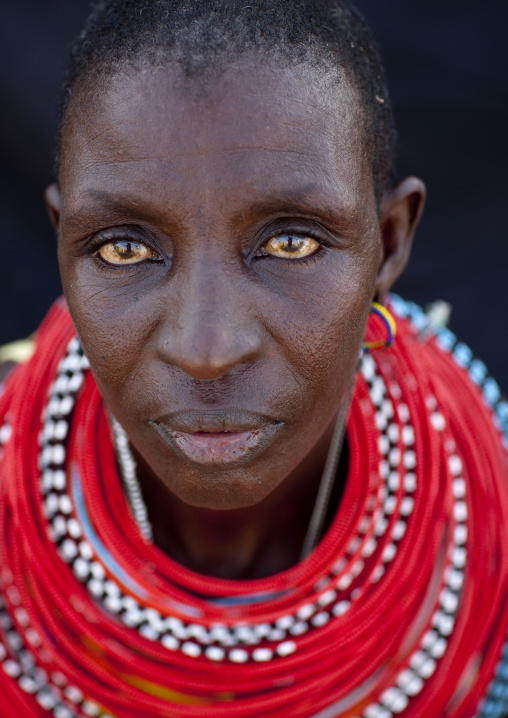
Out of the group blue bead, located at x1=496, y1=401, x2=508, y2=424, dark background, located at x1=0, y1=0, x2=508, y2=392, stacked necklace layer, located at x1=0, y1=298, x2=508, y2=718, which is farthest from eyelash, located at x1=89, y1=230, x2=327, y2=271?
dark background, located at x1=0, y1=0, x2=508, y2=392

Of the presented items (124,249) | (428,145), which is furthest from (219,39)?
(428,145)

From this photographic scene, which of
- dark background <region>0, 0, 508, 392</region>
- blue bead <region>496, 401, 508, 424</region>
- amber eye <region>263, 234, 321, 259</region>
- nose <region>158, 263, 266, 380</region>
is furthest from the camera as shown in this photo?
dark background <region>0, 0, 508, 392</region>

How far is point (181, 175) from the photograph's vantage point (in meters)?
1.34

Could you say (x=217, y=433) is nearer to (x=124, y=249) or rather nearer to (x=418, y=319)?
(x=124, y=249)

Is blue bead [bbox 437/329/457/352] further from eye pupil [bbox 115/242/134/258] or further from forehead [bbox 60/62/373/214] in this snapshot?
eye pupil [bbox 115/242/134/258]

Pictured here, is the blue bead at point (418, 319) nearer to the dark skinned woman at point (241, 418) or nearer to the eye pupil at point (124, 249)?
the dark skinned woman at point (241, 418)

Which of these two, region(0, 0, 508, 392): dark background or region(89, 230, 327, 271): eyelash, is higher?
region(0, 0, 508, 392): dark background

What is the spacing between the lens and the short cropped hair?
1364 mm

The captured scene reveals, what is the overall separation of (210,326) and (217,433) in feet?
0.68

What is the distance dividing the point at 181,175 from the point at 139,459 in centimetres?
83

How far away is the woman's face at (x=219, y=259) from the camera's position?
134 cm

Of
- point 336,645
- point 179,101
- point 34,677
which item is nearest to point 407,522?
point 336,645

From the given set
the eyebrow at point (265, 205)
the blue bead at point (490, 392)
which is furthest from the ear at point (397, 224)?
the blue bead at point (490, 392)

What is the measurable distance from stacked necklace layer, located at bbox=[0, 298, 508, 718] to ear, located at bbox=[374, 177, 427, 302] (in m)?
0.32
